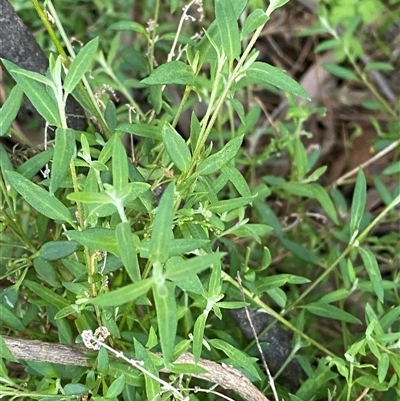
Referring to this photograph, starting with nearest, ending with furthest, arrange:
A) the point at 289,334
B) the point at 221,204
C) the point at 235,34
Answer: the point at 235,34
the point at 221,204
the point at 289,334

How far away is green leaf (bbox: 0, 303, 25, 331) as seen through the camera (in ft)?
3.14

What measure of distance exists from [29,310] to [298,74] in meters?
1.48

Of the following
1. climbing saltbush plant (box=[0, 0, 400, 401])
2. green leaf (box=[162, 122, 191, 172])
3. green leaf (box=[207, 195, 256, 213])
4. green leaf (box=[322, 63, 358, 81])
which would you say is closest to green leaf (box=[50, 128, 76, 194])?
climbing saltbush plant (box=[0, 0, 400, 401])

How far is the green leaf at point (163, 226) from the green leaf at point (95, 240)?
113mm

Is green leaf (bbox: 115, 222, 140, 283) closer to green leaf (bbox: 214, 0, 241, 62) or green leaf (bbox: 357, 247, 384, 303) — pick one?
green leaf (bbox: 214, 0, 241, 62)

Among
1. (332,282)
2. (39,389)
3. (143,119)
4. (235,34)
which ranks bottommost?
(332,282)

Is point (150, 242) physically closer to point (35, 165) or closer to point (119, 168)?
point (119, 168)

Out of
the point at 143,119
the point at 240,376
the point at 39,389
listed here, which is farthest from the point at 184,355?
the point at 143,119

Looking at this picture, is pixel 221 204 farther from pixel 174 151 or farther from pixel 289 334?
pixel 289 334

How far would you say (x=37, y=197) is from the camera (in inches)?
33.5

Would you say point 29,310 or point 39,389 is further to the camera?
point 29,310

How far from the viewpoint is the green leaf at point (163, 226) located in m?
0.65

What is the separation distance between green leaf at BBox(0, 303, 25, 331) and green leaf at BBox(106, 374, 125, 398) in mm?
226

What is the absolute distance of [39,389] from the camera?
0.94 metres
